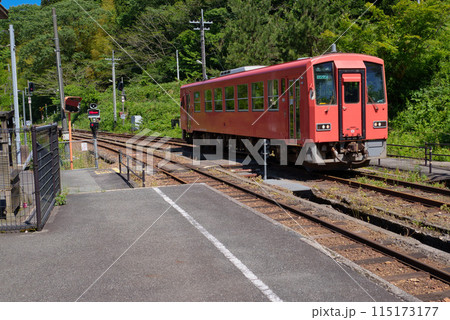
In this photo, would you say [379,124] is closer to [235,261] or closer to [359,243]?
[359,243]

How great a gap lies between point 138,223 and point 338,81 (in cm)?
742

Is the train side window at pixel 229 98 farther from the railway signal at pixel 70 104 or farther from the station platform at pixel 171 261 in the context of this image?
the station platform at pixel 171 261

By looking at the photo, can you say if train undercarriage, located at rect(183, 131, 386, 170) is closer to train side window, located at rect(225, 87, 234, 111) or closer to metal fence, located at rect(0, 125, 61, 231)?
train side window, located at rect(225, 87, 234, 111)

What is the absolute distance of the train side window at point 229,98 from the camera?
1748 centimetres

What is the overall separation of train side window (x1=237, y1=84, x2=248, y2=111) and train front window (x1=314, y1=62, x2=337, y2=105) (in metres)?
3.86

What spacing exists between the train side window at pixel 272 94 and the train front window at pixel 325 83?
1.73 metres

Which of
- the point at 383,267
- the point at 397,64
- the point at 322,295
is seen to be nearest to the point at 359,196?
the point at 383,267

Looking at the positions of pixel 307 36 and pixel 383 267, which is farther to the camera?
pixel 307 36

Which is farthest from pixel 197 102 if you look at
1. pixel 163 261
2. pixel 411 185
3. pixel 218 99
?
pixel 163 261

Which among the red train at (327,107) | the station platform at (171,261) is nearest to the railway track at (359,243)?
the station platform at (171,261)

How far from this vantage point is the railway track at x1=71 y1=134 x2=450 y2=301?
5.68 m

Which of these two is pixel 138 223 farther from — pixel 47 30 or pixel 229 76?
pixel 47 30

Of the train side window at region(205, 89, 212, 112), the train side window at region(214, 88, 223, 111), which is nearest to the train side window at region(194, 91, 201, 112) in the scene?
the train side window at region(205, 89, 212, 112)

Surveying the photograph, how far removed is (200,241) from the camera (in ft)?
23.4
